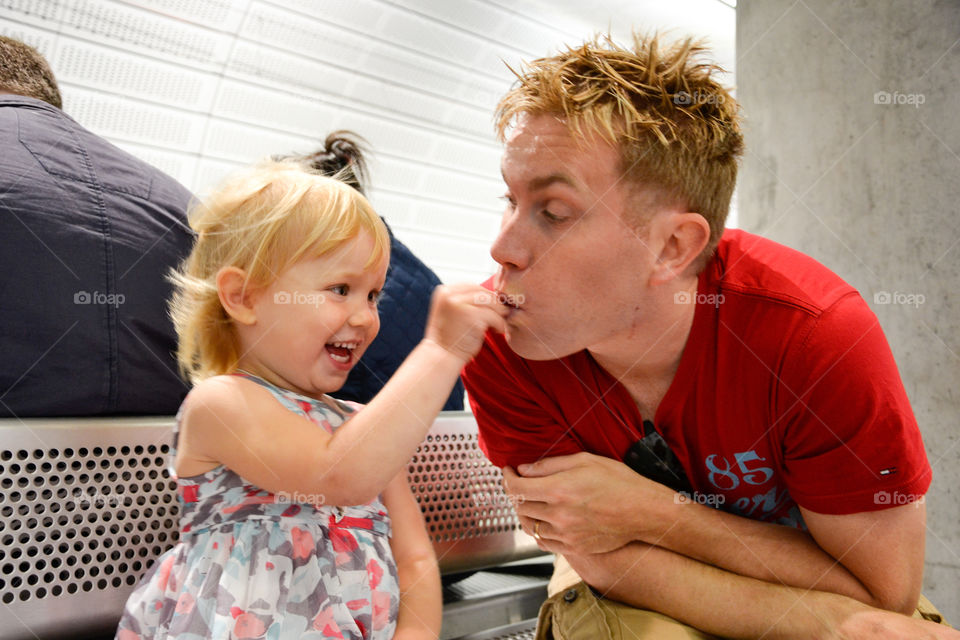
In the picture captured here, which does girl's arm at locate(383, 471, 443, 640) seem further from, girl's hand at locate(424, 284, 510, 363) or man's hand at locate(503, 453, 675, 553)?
girl's hand at locate(424, 284, 510, 363)

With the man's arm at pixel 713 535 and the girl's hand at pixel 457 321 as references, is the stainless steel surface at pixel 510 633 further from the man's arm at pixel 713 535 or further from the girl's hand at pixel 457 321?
the girl's hand at pixel 457 321

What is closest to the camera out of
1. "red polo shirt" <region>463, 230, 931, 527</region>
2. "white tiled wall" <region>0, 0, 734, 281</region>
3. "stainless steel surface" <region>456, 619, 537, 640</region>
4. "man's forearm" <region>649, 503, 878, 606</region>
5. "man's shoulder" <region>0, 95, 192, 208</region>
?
"red polo shirt" <region>463, 230, 931, 527</region>

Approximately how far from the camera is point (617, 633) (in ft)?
4.79

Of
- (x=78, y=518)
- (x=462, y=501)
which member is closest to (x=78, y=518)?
(x=78, y=518)

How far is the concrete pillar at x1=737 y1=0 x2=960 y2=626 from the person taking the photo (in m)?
2.30

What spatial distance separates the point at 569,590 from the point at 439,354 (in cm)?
72

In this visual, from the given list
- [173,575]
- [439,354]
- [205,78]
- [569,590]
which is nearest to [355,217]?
[439,354]

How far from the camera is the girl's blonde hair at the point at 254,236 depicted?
4.31 feet

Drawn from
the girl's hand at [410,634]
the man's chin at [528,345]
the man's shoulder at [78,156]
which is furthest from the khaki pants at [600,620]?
the man's shoulder at [78,156]

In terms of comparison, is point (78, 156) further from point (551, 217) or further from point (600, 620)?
point (600, 620)

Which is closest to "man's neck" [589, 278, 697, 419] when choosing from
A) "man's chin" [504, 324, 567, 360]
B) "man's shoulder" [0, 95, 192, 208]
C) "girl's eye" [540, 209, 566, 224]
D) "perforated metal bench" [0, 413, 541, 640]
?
"man's chin" [504, 324, 567, 360]

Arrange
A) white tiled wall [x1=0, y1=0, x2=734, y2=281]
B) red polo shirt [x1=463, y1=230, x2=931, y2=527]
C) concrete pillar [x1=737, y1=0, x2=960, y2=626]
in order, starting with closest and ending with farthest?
red polo shirt [x1=463, y1=230, x2=931, y2=527]
concrete pillar [x1=737, y1=0, x2=960, y2=626]
white tiled wall [x1=0, y1=0, x2=734, y2=281]

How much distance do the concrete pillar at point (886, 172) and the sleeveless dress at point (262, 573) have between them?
76.0 inches

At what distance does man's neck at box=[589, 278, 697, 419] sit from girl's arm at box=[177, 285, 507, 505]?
1.15ft
